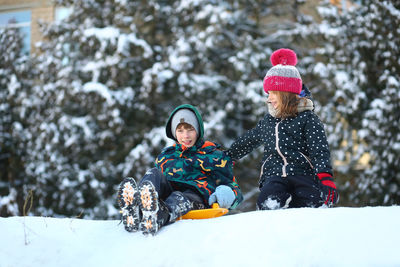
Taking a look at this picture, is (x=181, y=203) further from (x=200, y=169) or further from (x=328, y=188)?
(x=328, y=188)

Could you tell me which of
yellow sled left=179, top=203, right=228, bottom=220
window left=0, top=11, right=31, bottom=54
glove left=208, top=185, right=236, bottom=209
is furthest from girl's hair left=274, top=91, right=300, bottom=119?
window left=0, top=11, right=31, bottom=54

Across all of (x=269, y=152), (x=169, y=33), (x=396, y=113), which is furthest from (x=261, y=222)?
(x=169, y=33)

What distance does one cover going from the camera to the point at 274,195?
343 cm

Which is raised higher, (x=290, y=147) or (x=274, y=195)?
(x=290, y=147)

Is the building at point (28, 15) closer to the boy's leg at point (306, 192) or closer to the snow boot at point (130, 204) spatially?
the snow boot at point (130, 204)

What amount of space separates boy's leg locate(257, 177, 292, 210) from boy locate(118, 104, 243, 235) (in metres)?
0.26

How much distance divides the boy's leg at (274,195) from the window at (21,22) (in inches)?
438

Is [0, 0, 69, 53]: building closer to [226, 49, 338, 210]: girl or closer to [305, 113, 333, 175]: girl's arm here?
[226, 49, 338, 210]: girl

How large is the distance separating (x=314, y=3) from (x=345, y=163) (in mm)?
3875

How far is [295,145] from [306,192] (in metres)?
0.35

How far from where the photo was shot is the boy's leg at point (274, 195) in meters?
3.42

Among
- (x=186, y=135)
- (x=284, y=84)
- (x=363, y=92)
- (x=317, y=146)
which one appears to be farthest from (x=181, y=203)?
(x=363, y=92)

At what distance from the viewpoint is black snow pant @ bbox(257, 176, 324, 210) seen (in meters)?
3.42

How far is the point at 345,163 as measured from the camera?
9.92 metres
